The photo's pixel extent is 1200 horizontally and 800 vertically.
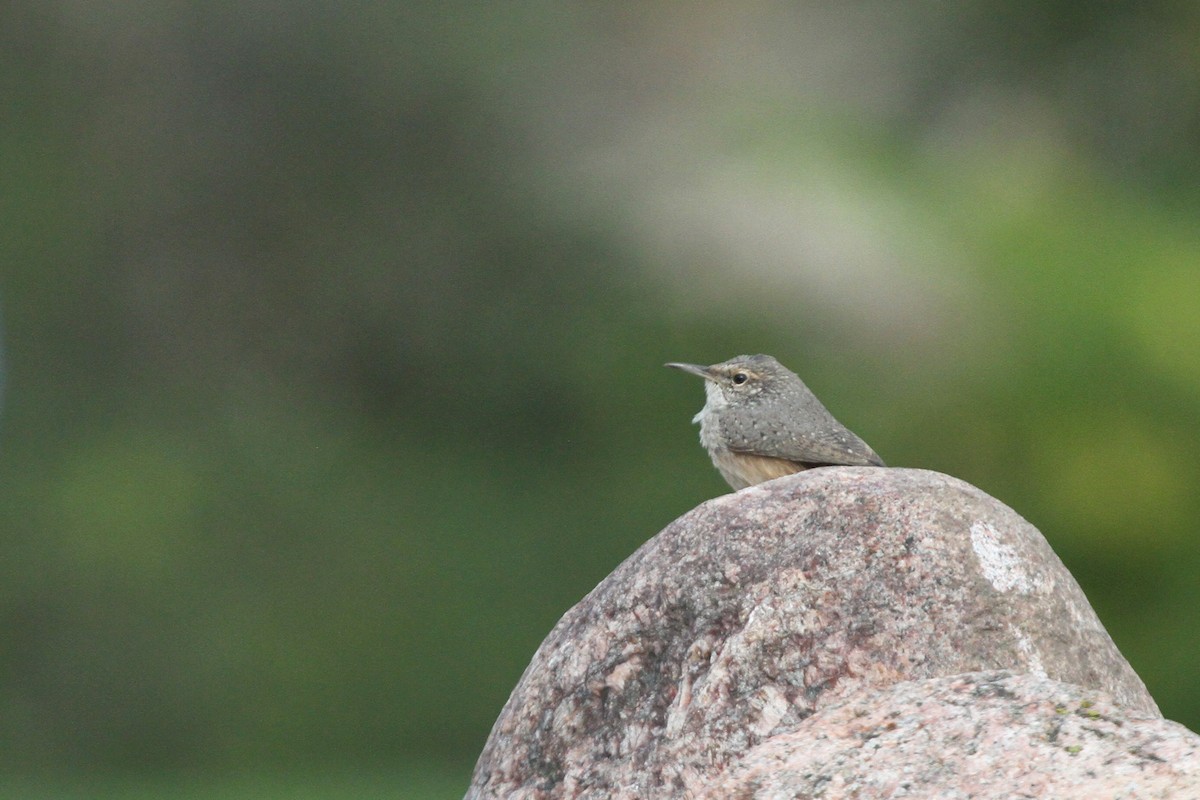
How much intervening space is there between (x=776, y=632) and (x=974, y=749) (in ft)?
2.93

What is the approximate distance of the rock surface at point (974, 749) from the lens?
15.3 ft

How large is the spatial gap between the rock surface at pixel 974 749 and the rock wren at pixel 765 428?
1.99 metres

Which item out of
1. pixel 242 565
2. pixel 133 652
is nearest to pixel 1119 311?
pixel 242 565

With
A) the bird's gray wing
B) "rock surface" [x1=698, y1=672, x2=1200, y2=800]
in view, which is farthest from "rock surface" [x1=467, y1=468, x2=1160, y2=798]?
the bird's gray wing

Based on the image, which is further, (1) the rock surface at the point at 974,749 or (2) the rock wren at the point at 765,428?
(2) the rock wren at the point at 765,428

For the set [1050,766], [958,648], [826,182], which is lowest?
[1050,766]

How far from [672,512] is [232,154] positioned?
6.71 meters

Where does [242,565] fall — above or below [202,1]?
below

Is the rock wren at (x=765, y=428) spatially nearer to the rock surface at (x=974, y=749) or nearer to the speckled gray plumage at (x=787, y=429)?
the speckled gray plumage at (x=787, y=429)

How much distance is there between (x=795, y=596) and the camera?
18.5ft

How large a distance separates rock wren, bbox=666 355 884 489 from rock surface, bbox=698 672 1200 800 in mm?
1990

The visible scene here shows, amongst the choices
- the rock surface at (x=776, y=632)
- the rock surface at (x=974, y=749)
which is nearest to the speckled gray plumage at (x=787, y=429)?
the rock surface at (x=776, y=632)

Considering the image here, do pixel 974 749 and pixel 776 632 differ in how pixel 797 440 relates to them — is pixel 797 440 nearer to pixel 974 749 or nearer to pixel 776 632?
pixel 776 632

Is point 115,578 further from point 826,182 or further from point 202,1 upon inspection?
point 826,182
